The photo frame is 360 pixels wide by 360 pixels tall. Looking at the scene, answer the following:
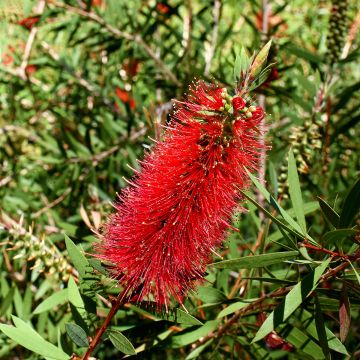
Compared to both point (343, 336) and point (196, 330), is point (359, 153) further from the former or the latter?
point (343, 336)

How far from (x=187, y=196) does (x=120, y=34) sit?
4.74ft

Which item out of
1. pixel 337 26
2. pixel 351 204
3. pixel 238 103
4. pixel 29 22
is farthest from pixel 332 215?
pixel 29 22

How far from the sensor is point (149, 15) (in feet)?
7.51

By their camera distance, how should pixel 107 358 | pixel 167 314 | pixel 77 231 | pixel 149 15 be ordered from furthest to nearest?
pixel 149 15, pixel 107 358, pixel 77 231, pixel 167 314

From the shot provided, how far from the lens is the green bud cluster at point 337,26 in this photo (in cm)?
176

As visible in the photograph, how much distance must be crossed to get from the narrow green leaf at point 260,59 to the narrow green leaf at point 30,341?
0.67m

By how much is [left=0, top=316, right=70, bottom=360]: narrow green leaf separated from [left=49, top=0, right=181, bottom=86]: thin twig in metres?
1.41

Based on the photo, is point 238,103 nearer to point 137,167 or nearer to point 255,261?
point 255,261

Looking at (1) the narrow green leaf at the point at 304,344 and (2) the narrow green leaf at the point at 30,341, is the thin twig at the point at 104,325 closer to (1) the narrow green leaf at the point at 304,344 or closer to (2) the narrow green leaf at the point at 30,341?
(2) the narrow green leaf at the point at 30,341

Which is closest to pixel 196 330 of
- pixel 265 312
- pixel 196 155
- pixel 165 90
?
pixel 265 312

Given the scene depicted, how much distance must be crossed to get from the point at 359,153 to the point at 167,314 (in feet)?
4.58

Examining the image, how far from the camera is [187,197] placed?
3.47 feet

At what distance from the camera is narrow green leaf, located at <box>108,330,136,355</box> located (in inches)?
40.1

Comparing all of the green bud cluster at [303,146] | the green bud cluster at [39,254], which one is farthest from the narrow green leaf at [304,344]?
the green bud cluster at [39,254]
